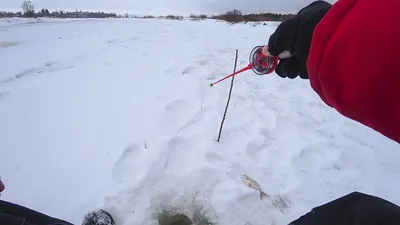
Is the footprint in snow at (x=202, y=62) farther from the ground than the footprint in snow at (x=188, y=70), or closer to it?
closer to it

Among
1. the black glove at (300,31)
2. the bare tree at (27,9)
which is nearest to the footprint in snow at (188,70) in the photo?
the black glove at (300,31)

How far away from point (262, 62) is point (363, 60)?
2.73ft

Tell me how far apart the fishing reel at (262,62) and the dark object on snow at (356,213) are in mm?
800

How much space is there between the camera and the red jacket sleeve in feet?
1.76

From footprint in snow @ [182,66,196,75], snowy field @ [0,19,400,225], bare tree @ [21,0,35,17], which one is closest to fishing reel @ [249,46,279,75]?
snowy field @ [0,19,400,225]

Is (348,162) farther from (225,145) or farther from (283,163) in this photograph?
(225,145)

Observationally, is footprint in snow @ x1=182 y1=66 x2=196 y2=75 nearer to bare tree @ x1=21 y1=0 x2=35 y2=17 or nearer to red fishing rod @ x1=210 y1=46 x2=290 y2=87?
red fishing rod @ x1=210 y1=46 x2=290 y2=87

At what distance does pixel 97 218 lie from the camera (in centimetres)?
153

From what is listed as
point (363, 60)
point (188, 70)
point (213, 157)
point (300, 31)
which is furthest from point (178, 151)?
point (188, 70)

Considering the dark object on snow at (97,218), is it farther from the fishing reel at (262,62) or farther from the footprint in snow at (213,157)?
the fishing reel at (262,62)

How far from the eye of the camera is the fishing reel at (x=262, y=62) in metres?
1.31

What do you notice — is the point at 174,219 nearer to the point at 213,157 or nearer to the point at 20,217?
the point at 213,157

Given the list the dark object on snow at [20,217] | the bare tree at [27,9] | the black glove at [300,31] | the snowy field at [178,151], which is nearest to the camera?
the black glove at [300,31]

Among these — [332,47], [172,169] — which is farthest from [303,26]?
[172,169]
